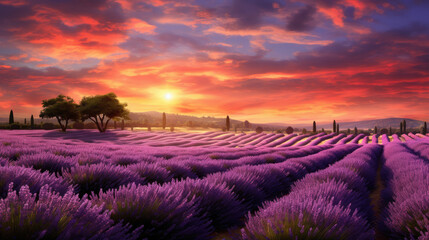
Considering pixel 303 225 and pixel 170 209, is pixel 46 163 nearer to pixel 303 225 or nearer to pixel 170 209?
pixel 170 209

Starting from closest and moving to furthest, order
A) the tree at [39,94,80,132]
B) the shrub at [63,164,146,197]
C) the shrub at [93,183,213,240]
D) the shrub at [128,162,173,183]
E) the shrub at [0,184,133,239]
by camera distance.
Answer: the shrub at [0,184,133,239] < the shrub at [93,183,213,240] < the shrub at [63,164,146,197] < the shrub at [128,162,173,183] < the tree at [39,94,80,132]

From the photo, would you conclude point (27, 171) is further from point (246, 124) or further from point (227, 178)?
point (246, 124)

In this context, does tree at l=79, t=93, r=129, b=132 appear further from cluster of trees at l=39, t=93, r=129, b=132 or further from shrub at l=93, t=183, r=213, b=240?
shrub at l=93, t=183, r=213, b=240

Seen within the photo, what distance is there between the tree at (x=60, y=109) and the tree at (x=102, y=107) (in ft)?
5.07

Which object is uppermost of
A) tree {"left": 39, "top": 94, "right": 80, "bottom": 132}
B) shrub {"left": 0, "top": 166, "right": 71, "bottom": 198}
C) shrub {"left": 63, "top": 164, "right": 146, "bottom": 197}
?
tree {"left": 39, "top": 94, "right": 80, "bottom": 132}

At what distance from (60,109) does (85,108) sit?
4276 millimetres

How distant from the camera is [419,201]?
9.88 feet

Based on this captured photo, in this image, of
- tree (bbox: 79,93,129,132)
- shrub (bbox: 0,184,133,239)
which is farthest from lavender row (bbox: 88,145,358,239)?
tree (bbox: 79,93,129,132)

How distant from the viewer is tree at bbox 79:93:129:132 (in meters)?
45.8

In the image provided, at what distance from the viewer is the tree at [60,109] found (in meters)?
45.5

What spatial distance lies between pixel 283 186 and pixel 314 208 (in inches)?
147

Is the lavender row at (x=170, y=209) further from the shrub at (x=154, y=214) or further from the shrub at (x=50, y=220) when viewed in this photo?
the shrub at (x=50, y=220)

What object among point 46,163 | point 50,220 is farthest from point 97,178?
point 50,220

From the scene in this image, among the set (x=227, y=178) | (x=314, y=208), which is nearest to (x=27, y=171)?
(x=227, y=178)
